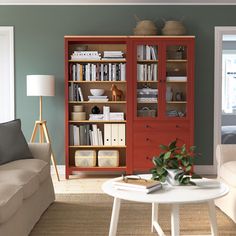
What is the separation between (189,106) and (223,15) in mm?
1418

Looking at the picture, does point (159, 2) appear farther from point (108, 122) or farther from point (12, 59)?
point (12, 59)

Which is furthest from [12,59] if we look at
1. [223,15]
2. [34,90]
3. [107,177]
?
[223,15]

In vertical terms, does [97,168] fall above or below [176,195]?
below

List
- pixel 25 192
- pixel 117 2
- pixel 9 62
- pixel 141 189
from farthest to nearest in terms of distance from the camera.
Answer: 1. pixel 9 62
2. pixel 117 2
3. pixel 25 192
4. pixel 141 189

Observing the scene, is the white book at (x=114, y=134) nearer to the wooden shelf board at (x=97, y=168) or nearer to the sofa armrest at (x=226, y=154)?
the wooden shelf board at (x=97, y=168)

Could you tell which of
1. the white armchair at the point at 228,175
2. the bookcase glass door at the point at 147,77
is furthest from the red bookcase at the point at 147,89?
the white armchair at the point at 228,175

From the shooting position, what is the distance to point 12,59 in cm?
593

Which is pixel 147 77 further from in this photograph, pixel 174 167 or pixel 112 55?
pixel 174 167

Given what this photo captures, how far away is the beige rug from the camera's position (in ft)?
A: 11.3

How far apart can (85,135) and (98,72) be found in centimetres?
86

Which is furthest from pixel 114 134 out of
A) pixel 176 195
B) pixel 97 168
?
pixel 176 195

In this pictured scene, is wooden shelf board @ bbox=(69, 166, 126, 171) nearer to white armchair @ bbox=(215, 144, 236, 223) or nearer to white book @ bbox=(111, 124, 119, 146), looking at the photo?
white book @ bbox=(111, 124, 119, 146)

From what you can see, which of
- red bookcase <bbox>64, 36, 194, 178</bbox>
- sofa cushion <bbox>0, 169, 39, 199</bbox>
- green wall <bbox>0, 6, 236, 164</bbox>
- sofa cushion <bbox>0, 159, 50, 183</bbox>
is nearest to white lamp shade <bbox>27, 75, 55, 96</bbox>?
red bookcase <bbox>64, 36, 194, 178</bbox>

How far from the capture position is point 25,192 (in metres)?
3.21
